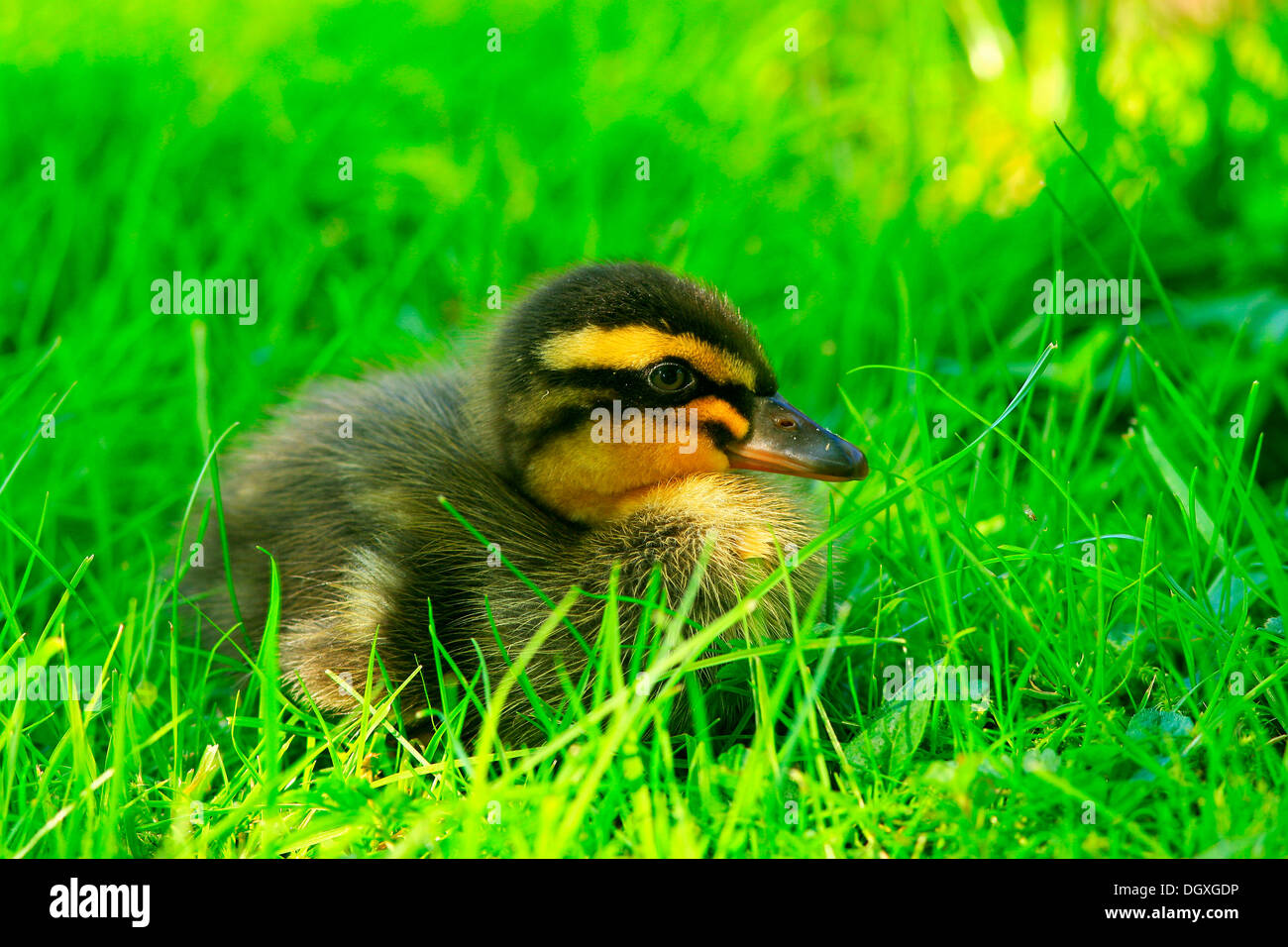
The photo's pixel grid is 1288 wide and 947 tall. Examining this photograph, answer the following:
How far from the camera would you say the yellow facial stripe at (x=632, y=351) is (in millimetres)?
2396

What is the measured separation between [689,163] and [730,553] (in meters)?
2.22

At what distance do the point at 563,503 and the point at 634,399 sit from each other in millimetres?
291

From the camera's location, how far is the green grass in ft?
6.75

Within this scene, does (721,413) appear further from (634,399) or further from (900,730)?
(900,730)

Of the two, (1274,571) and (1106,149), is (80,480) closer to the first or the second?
(1274,571)

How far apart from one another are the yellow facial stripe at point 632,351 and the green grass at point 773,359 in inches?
16.9

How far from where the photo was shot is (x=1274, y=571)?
7.49 ft
